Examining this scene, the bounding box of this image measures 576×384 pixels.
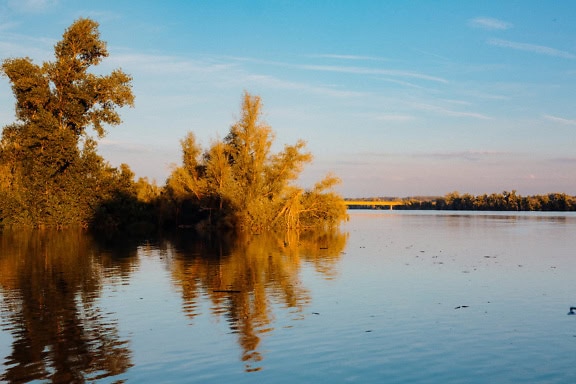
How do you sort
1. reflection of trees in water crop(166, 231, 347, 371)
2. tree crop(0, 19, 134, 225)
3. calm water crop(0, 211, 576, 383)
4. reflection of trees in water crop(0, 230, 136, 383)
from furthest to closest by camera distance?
tree crop(0, 19, 134, 225), reflection of trees in water crop(166, 231, 347, 371), calm water crop(0, 211, 576, 383), reflection of trees in water crop(0, 230, 136, 383)

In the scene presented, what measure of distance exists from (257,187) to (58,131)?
22223 millimetres

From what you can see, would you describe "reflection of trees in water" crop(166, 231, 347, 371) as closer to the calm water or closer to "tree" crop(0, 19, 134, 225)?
the calm water

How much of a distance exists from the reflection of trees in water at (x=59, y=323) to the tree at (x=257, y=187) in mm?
34627

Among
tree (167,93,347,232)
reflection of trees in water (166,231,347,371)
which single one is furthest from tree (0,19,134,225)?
reflection of trees in water (166,231,347,371)

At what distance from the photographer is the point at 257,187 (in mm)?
65875

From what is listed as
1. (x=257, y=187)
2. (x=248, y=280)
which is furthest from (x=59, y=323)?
(x=257, y=187)

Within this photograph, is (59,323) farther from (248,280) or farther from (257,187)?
(257,187)

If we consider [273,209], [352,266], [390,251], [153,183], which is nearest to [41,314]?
[352,266]

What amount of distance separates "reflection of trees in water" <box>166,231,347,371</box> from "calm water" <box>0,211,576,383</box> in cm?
9

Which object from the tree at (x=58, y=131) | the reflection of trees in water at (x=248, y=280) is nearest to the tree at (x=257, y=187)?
the tree at (x=58, y=131)

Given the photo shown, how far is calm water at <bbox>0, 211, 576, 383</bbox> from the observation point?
36.8ft

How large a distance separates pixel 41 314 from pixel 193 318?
4334 mm

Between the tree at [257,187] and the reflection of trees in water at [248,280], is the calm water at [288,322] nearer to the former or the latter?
the reflection of trees in water at [248,280]

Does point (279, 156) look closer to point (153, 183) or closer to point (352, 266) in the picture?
point (153, 183)
